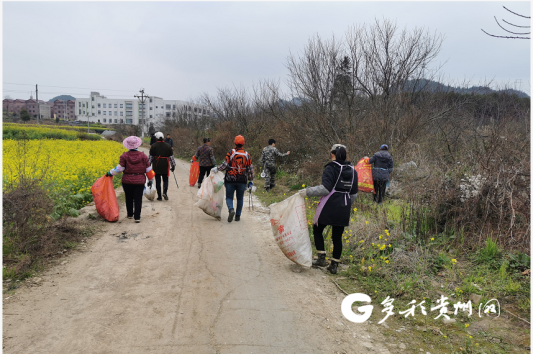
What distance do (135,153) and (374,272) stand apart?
202 inches

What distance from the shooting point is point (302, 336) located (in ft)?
11.3

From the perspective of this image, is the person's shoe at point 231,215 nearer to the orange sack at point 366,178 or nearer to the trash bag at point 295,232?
the trash bag at point 295,232

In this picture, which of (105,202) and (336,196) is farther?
(105,202)

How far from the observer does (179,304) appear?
13.1 ft

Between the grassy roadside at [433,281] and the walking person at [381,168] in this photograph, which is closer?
the grassy roadside at [433,281]

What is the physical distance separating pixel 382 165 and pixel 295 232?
16.0 ft

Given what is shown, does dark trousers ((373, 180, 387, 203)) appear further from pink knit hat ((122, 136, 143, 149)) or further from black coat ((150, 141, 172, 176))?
pink knit hat ((122, 136, 143, 149))

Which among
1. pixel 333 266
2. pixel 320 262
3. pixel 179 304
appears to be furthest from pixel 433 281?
pixel 179 304

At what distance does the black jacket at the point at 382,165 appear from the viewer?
9109 mm

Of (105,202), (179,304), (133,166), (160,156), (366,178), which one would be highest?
(160,156)

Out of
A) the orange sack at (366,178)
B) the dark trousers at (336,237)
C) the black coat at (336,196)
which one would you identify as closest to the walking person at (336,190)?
the black coat at (336,196)

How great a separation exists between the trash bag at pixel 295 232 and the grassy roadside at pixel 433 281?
563mm

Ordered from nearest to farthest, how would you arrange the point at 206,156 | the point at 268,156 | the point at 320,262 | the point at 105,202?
the point at 320,262 → the point at 105,202 → the point at 206,156 → the point at 268,156

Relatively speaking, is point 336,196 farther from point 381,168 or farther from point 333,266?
point 381,168
